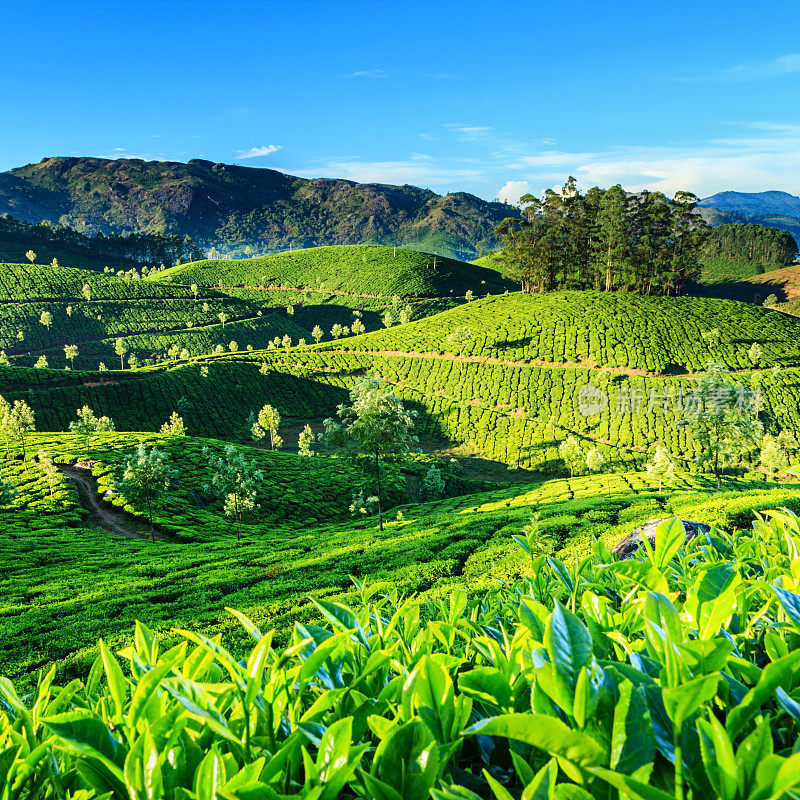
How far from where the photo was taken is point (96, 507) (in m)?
35.3

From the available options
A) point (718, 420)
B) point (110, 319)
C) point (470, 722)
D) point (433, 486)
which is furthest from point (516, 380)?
Answer: point (110, 319)

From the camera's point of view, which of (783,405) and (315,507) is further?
(783,405)

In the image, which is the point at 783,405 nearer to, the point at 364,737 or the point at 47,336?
the point at 364,737

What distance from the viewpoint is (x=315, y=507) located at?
129ft

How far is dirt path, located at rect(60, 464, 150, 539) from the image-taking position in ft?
107

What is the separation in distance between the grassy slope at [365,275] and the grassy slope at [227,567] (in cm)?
15487

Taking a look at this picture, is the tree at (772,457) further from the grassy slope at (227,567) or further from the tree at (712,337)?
the grassy slope at (227,567)

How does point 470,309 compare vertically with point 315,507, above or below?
above

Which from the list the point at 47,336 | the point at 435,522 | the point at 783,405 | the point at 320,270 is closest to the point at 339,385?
the point at 435,522

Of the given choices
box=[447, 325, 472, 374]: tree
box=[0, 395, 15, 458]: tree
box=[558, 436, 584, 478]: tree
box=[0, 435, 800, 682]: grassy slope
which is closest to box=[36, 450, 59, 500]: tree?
box=[0, 435, 800, 682]: grassy slope

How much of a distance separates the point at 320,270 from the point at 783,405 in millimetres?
164855

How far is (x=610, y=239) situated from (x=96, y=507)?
93.3m

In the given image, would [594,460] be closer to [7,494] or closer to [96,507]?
[96,507]

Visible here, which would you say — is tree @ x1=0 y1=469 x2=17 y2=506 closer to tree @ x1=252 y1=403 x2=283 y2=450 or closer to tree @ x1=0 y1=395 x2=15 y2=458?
tree @ x1=0 y1=395 x2=15 y2=458
